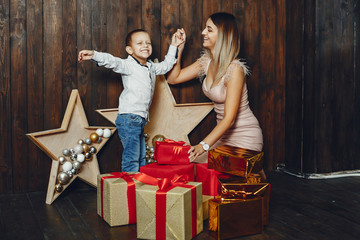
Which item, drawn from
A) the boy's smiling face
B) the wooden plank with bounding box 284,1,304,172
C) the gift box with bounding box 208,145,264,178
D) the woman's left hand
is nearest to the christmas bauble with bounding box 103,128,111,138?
the boy's smiling face

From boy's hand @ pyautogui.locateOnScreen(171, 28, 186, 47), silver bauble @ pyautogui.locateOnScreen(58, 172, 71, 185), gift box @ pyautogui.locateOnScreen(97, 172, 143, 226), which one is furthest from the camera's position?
boy's hand @ pyautogui.locateOnScreen(171, 28, 186, 47)

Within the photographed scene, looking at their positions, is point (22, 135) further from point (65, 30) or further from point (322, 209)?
point (322, 209)

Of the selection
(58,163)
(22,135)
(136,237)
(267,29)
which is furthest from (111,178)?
(267,29)

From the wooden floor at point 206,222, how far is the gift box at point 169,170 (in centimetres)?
29

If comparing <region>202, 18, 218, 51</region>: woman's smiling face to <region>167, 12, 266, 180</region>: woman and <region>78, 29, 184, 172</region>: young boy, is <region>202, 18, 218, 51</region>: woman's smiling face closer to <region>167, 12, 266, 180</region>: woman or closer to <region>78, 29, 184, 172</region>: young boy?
<region>167, 12, 266, 180</region>: woman

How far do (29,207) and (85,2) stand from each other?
1.43 metres

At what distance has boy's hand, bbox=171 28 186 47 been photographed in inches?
102

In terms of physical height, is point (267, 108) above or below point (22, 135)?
above

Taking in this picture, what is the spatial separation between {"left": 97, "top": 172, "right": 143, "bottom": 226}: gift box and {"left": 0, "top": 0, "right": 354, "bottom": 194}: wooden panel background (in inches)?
30.3

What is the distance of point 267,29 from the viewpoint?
10.1 ft

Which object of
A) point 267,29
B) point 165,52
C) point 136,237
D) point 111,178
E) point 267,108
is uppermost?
point 267,29

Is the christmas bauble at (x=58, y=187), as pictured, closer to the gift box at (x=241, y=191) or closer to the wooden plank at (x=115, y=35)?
the wooden plank at (x=115, y=35)

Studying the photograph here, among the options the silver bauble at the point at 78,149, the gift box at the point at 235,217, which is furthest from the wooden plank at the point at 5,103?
the gift box at the point at 235,217

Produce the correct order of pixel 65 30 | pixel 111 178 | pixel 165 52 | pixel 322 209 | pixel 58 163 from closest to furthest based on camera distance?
pixel 111 178, pixel 322 209, pixel 58 163, pixel 65 30, pixel 165 52
